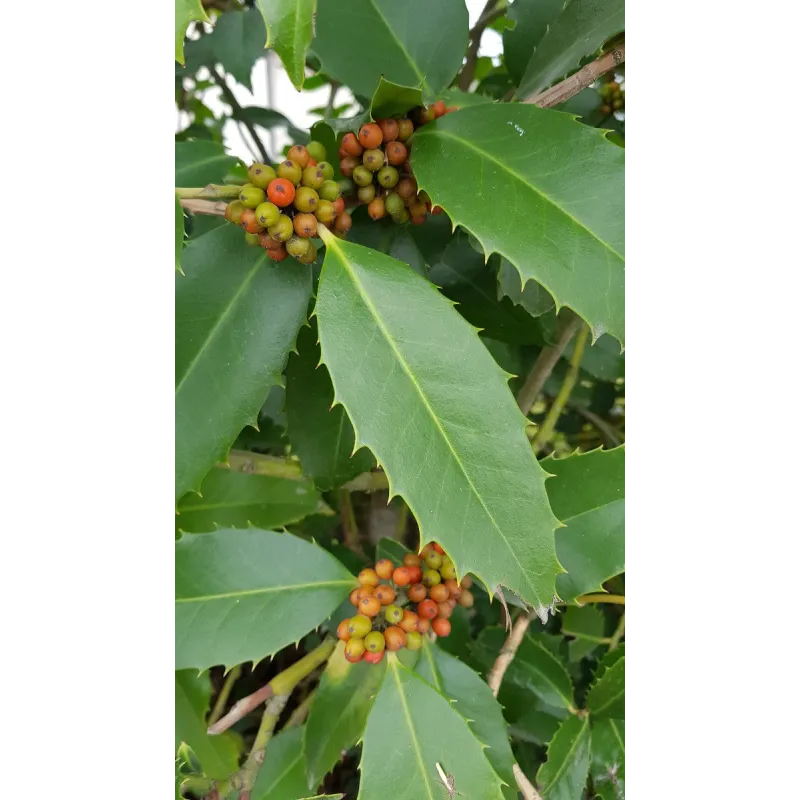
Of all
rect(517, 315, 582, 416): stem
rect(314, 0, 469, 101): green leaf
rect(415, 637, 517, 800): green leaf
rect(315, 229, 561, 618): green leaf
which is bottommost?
rect(415, 637, 517, 800): green leaf

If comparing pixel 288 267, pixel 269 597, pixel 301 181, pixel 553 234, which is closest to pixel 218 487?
pixel 269 597

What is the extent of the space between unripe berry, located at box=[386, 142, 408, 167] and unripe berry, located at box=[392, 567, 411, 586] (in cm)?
43

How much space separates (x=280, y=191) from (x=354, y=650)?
0.47 m

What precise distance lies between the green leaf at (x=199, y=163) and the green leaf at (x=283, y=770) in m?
0.67

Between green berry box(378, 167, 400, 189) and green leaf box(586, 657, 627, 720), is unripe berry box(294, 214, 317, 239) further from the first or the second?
green leaf box(586, 657, 627, 720)

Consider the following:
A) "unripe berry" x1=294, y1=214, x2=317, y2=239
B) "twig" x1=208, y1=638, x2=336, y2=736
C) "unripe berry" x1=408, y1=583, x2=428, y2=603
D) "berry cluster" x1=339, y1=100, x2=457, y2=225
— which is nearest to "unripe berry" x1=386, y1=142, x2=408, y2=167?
"berry cluster" x1=339, y1=100, x2=457, y2=225

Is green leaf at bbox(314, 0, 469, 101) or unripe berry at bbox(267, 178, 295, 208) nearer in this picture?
unripe berry at bbox(267, 178, 295, 208)

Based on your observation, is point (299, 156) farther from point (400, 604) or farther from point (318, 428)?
point (400, 604)

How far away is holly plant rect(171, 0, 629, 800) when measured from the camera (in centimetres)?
60

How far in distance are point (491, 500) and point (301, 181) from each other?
0.33m

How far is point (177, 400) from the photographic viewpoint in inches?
26.8

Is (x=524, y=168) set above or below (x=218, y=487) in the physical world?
above

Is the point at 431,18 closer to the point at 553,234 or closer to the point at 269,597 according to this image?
the point at 553,234

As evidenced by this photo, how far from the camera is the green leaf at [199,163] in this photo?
33.9 inches
